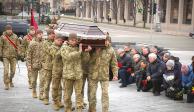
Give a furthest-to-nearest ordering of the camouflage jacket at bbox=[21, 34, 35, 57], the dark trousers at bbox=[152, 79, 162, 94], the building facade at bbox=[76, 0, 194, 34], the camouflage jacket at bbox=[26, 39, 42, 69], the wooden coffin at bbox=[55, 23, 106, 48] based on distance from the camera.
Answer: the building facade at bbox=[76, 0, 194, 34], the dark trousers at bbox=[152, 79, 162, 94], the camouflage jacket at bbox=[21, 34, 35, 57], the camouflage jacket at bbox=[26, 39, 42, 69], the wooden coffin at bbox=[55, 23, 106, 48]

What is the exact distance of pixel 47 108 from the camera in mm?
10680

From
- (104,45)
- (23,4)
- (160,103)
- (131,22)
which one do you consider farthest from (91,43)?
(131,22)

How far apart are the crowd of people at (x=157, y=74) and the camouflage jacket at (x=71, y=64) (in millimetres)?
3409

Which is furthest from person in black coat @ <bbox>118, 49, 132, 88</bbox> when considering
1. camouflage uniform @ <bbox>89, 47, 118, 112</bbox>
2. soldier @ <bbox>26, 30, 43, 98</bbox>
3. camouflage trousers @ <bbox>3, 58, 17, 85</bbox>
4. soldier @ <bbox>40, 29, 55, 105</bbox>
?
camouflage uniform @ <bbox>89, 47, 118, 112</bbox>

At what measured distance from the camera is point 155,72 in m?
12.8

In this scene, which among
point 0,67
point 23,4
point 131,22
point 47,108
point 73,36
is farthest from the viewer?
point 131,22

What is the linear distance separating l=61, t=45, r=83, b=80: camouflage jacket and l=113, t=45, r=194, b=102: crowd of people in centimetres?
Answer: 341

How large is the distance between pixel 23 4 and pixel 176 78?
3246 cm

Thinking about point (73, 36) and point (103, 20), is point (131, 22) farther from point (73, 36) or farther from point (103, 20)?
point (73, 36)

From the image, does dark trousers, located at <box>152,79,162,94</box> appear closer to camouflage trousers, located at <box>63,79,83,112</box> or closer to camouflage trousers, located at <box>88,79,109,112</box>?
camouflage trousers, located at <box>88,79,109,112</box>

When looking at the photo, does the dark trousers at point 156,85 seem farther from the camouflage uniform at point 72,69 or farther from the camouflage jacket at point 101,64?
the camouflage uniform at point 72,69

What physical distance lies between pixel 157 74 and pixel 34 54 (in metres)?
3.34

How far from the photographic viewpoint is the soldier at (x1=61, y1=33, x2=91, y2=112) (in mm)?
9461

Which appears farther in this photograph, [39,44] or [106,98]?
[39,44]
